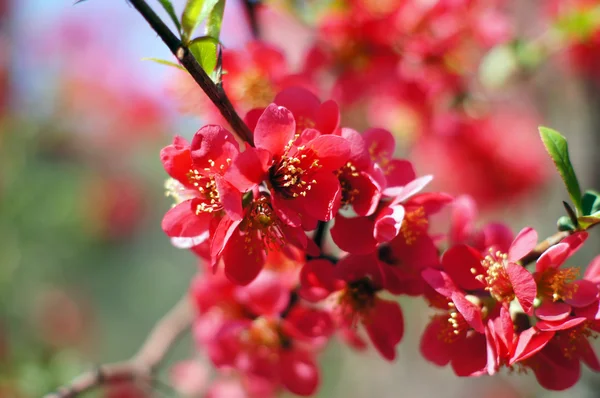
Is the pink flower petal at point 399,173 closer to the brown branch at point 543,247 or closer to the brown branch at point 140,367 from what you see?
the brown branch at point 543,247

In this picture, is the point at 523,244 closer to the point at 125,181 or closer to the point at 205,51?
the point at 205,51

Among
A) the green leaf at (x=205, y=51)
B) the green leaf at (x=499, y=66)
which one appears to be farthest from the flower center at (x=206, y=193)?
the green leaf at (x=499, y=66)

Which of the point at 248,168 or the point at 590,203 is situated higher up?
the point at 248,168

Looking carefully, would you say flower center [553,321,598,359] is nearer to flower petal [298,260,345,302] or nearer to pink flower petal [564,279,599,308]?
pink flower petal [564,279,599,308]

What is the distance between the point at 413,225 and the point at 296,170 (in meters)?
0.17

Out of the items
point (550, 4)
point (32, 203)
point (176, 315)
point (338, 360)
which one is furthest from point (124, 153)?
point (550, 4)

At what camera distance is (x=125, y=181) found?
3604 mm

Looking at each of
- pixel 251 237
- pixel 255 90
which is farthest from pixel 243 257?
pixel 255 90

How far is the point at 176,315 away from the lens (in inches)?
56.1

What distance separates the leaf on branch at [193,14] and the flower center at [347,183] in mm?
228

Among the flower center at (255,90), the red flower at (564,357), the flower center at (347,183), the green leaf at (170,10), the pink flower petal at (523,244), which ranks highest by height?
the green leaf at (170,10)

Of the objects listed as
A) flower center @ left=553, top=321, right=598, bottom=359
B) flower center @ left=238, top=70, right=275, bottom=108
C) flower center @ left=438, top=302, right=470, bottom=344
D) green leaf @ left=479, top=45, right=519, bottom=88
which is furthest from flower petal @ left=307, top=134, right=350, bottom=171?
green leaf @ left=479, top=45, right=519, bottom=88

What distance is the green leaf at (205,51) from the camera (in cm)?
56

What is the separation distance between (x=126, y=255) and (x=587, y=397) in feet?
10.3
